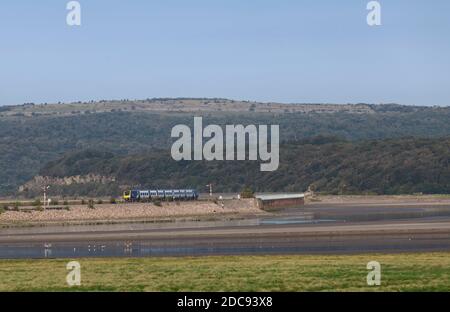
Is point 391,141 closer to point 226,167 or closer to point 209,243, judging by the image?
point 226,167

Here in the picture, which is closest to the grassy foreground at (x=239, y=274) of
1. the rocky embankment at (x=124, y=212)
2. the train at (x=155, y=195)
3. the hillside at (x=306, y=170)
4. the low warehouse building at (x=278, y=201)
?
the rocky embankment at (x=124, y=212)

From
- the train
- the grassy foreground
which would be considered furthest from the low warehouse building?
the grassy foreground

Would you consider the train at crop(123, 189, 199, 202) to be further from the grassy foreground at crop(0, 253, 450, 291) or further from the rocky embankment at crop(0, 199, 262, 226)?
the grassy foreground at crop(0, 253, 450, 291)

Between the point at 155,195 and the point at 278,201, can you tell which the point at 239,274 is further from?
the point at 278,201

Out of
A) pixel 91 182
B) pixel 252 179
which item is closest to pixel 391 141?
pixel 252 179

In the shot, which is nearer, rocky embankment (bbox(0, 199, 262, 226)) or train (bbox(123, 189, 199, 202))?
rocky embankment (bbox(0, 199, 262, 226))

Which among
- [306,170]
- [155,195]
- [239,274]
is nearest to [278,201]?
[155,195]

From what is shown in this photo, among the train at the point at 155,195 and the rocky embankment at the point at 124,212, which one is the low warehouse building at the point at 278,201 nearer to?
the rocky embankment at the point at 124,212
